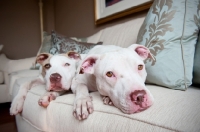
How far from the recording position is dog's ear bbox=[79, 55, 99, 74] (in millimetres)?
920

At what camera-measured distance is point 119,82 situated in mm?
723

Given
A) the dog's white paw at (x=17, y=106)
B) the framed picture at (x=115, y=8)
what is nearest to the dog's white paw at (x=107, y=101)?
the dog's white paw at (x=17, y=106)

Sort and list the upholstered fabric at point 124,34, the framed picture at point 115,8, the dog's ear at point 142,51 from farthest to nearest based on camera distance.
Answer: the framed picture at point 115,8 < the upholstered fabric at point 124,34 < the dog's ear at point 142,51

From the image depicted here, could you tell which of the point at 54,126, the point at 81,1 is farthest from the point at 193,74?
the point at 81,1

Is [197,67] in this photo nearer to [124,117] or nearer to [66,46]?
[124,117]

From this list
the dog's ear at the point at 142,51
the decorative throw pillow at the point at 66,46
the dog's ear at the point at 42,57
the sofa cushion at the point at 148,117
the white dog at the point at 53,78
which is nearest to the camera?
the sofa cushion at the point at 148,117

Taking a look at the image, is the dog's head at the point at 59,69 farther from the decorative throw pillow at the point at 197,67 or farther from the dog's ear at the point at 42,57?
the decorative throw pillow at the point at 197,67

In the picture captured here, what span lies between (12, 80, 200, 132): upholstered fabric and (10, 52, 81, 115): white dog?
117 mm

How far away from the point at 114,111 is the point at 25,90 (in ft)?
2.80

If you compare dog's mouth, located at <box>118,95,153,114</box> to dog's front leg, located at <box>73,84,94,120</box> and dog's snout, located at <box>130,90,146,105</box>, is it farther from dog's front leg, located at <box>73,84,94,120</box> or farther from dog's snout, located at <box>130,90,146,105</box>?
dog's front leg, located at <box>73,84,94,120</box>

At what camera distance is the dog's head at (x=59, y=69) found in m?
A: 1.13

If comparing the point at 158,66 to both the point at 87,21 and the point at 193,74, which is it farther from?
the point at 87,21

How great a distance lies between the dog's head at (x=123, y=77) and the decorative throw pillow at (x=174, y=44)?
0.09 meters

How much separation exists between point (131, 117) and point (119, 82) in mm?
171
